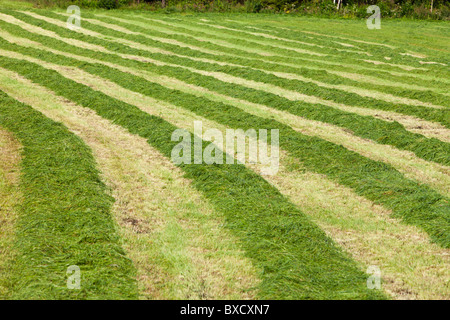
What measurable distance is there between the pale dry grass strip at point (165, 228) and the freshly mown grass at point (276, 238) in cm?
18

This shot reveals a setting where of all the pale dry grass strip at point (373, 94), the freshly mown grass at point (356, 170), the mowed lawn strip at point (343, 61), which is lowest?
the freshly mown grass at point (356, 170)

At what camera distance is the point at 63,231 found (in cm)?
619

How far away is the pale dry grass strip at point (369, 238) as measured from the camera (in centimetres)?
559

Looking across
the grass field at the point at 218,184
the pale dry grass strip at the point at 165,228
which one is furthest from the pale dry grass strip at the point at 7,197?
the pale dry grass strip at the point at 165,228

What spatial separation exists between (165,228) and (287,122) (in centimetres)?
632

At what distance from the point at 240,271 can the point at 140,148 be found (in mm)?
4845

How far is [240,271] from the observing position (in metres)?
5.64

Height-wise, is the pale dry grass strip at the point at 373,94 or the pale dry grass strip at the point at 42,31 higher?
the pale dry grass strip at the point at 42,31

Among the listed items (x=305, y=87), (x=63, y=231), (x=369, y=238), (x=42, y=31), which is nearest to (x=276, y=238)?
(x=369, y=238)

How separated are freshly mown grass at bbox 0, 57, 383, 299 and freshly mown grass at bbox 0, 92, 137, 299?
1.55 m

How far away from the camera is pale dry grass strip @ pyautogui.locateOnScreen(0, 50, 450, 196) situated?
9274 millimetres

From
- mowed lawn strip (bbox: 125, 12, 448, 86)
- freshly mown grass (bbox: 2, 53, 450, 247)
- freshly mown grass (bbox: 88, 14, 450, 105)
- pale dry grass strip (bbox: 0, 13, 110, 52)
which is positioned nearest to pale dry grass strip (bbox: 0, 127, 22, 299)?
freshly mown grass (bbox: 2, 53, 450, 247)

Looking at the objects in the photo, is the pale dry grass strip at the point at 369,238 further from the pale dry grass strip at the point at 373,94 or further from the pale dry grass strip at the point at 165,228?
the pale dry grass strip at the point at 373,94

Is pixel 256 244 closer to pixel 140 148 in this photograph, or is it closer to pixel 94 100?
pixel 140 148
